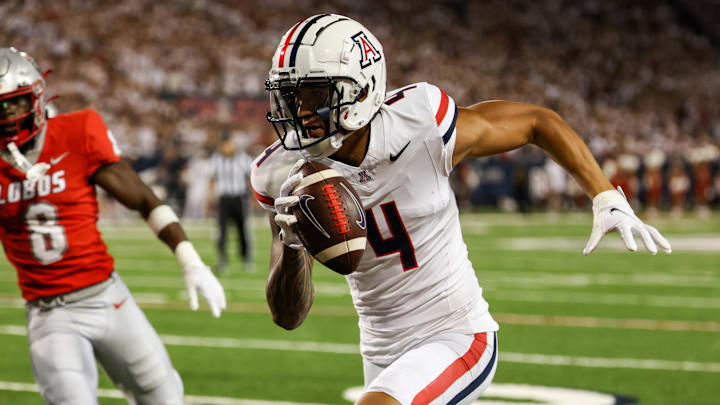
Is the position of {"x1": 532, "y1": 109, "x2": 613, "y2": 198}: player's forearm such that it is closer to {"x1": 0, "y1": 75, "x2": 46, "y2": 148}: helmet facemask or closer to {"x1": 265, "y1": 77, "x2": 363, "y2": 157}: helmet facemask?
{"x1": 265, "y1": 77, "x2": 363, "y2": 157}: helmet facemask

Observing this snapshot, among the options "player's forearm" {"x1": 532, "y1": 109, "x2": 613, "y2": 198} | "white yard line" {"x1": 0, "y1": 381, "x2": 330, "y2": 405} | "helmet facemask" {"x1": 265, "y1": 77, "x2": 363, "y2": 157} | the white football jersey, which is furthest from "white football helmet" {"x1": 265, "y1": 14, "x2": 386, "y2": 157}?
"white yard line" {"x1": 0, "y1": 381, "x2": 330, "y2": 405}

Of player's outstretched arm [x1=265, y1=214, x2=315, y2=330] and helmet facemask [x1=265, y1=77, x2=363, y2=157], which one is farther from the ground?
helmet facemask [x1=265, y1=77, x2=363, y2=157]

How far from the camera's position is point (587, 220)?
21391 mm

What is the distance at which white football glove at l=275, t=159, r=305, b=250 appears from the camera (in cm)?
270

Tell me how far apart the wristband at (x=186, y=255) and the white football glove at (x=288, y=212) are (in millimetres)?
977

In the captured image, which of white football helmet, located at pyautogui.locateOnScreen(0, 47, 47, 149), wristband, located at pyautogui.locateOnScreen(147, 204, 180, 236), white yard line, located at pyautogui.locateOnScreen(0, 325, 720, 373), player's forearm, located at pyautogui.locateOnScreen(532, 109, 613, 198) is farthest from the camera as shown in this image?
white yard line, located at pyautogui.locateOnScreen(0, 325, 720, 373)

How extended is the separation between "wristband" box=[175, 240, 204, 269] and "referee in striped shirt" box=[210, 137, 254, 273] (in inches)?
311

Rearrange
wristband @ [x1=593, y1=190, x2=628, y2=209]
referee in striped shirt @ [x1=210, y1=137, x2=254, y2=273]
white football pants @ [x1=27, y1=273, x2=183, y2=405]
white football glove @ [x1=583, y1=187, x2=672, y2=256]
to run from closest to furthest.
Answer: white football glove @ [x1=583, y1=187, x2=672, y2=256] < wristband @ [x1=593, y1=190, x2=628, y2=209] < white football pants @ [x1=27, y1=273, x2=183, y2=405] < referee in striped shirt @ [x1=210, y1=137, x2=254, y2=273]

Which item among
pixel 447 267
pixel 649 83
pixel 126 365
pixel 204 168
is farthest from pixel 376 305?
pixel 649 83

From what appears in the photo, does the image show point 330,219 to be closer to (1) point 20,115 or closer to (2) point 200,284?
(2) point 200,284

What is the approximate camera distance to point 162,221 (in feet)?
12.4

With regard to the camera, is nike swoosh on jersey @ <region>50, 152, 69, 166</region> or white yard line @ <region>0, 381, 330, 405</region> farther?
white yard line @ <region>0, 381, 330, 405</region>

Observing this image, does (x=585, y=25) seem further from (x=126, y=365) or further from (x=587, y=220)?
(x=126, y=365)

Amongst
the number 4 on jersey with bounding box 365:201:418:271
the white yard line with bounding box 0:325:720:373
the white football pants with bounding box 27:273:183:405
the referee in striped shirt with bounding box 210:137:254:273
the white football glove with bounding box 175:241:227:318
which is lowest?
the referee in striped shirt with bounding box 210:137:254:273
